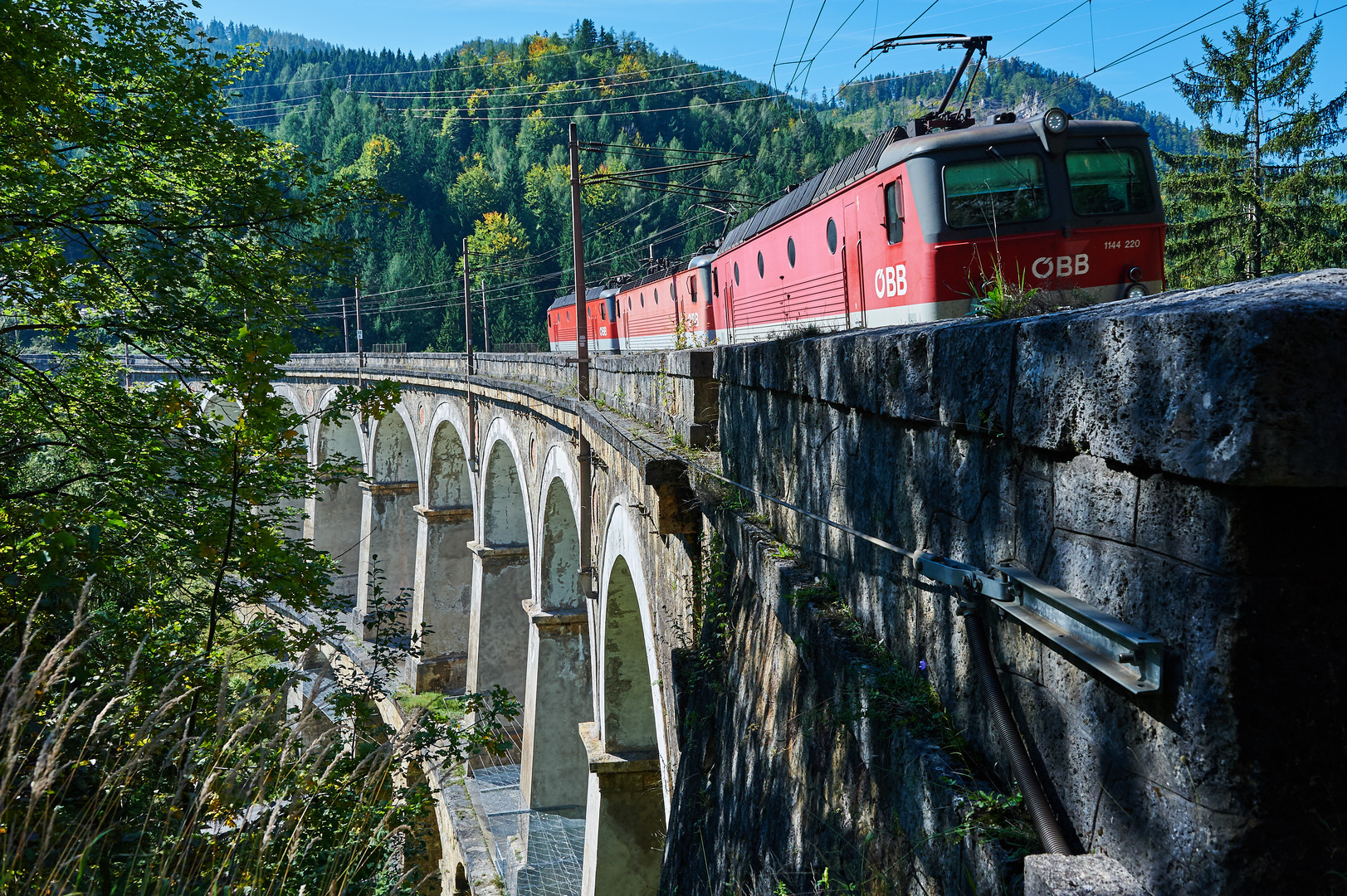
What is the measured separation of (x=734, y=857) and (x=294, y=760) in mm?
1550

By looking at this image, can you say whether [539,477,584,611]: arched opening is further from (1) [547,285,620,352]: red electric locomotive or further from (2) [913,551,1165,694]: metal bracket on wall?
(2) [913,551,1165,694]: metal bracket on wall

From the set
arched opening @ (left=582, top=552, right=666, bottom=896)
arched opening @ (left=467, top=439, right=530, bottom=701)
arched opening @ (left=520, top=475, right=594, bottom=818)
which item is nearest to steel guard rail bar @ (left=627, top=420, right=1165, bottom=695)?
arched opening @ (left=582, top=552, right=666, bottom=896)

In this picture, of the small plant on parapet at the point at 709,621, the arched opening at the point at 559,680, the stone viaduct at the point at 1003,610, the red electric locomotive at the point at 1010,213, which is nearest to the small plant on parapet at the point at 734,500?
the stone viaduct at the point at 1003,610

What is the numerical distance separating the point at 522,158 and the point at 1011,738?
281 ft

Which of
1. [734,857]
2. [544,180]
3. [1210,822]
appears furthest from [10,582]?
[544,180]

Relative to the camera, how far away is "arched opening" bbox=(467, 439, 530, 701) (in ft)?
59.3

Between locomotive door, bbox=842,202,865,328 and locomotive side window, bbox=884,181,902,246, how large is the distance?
56cm

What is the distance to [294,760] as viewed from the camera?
2.96 meters

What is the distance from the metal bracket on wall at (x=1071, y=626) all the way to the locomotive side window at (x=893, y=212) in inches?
225

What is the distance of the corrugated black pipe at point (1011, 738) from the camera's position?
152cm

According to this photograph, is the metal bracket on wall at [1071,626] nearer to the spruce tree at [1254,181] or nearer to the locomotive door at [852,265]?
the locomotive door at [852,265]

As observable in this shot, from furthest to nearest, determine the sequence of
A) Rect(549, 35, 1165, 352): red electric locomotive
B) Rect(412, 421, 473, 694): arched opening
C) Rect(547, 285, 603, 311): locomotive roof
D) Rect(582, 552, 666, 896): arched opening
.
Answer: Rect(547, 285, 603, 311): locomotive roof, Rect(412, 421, 473, 694): arched opening, Rect(582, 552, 666, 896): arched opening, Rect(549, 35, 1165, 352): red electric locomotive

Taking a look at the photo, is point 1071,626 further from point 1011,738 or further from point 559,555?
point 559,555

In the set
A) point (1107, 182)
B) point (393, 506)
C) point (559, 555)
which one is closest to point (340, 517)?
point (393, 506)
